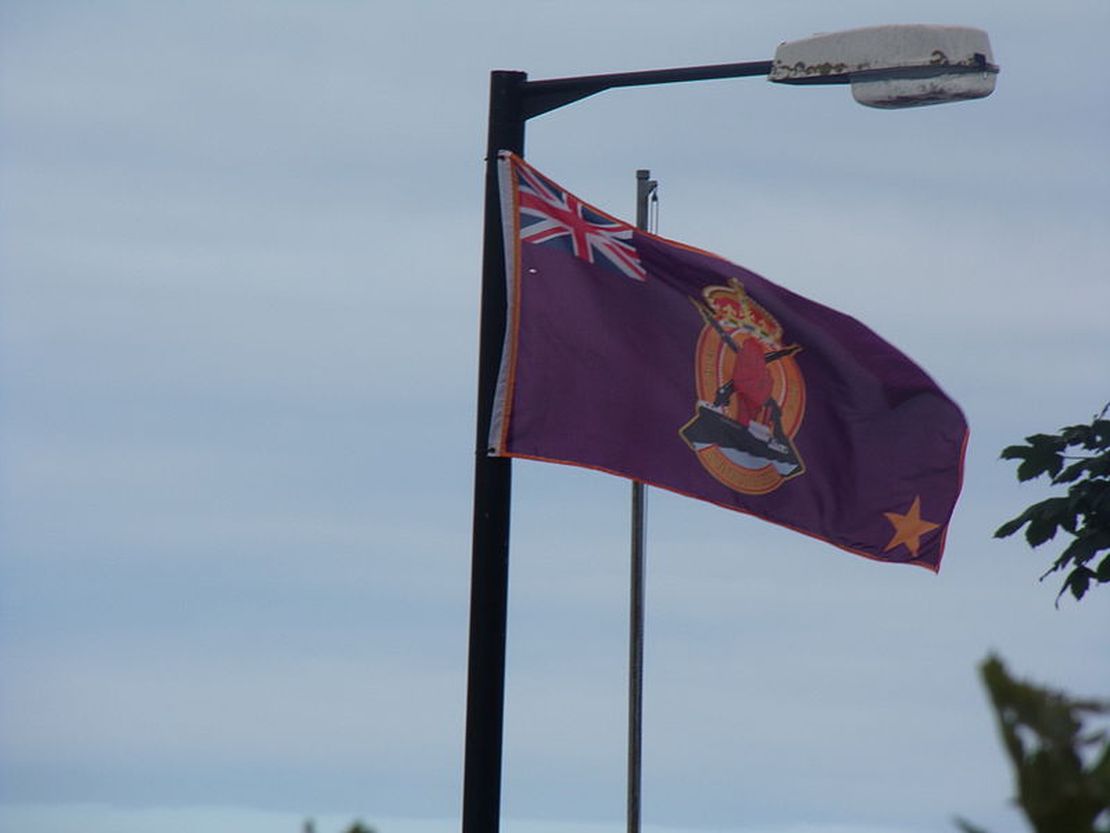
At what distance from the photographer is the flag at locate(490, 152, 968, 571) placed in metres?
8.66

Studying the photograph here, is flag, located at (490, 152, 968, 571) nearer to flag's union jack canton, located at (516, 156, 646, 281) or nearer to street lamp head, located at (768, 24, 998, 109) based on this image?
flag's union jack canton, located at (516, 156, 646, 281)

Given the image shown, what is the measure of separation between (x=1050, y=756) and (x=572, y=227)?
6.98 meters

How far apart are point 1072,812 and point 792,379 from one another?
782 cm

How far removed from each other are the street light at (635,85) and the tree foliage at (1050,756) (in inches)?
229

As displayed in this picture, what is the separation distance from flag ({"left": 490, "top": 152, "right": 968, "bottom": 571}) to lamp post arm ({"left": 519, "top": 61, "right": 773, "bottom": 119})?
30cm

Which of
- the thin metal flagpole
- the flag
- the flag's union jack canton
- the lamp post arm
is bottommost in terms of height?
the thin metal flagpole

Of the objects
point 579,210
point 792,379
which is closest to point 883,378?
point 792,379

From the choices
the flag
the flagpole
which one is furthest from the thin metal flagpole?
the flagpole

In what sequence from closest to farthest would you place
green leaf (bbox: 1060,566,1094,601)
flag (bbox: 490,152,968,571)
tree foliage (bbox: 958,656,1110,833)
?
1. tree foliage (bbox: 958,656,1110,833)
2. flag (bbox: 490,152,968,571)
3. green leaf (bbox: 1060,566,1094,601)

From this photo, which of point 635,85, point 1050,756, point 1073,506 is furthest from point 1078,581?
point 1050,756

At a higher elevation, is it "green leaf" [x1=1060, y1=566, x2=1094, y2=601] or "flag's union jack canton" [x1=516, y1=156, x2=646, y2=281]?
"flag's union jack canton" [x1=516, y1=156, x2=646, y2=281]

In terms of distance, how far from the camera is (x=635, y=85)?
9023mm

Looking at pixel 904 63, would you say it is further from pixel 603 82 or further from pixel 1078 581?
pixel 1078 581

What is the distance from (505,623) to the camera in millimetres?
8078
